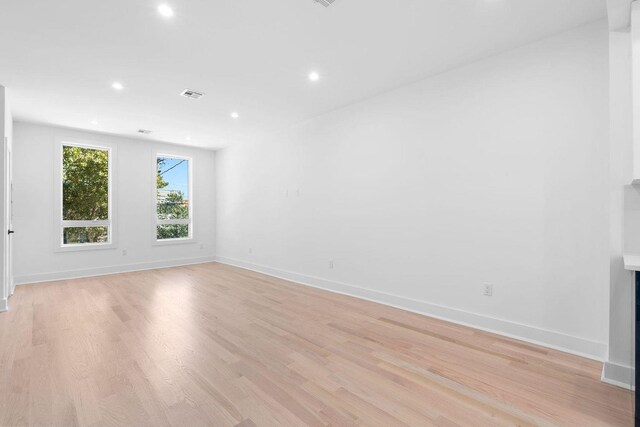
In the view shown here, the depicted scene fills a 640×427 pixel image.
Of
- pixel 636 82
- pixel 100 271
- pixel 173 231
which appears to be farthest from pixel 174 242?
pixel 636 82

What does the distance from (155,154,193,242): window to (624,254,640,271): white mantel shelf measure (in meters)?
7.17

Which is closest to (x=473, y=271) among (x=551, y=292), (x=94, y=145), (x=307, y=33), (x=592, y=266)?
(x=551, y=292)

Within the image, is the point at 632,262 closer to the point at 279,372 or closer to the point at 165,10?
the point at 279,372

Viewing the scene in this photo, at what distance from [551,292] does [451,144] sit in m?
1.69

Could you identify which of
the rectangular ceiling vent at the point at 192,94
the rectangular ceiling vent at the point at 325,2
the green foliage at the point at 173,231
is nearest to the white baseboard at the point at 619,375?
the rectangular ceiling vent at the point at 325,2

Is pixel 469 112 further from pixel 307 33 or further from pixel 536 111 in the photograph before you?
pixel 307 33

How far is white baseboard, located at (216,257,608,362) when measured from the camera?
2.50m

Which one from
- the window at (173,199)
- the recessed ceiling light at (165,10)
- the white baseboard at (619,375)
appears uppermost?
the recessed ceiling light at (165,10)

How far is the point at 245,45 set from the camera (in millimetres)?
2854

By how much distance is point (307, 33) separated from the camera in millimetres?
2678

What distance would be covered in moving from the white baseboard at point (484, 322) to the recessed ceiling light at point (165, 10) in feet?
11.8

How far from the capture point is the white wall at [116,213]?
5.13m

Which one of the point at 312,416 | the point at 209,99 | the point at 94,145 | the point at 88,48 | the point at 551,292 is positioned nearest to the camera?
the point at 312,416

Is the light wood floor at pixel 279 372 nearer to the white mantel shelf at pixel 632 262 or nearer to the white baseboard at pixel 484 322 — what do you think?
the white baseboard at pixel 484 322
